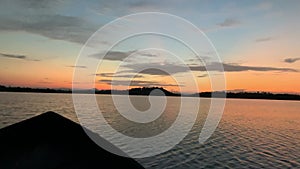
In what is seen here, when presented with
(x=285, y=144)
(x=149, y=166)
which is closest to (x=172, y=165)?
(x=149, y=166)

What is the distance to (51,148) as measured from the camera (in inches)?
209

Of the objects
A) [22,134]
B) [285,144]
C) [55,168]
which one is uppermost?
[22,134]

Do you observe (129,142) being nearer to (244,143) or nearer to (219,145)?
(219,145)

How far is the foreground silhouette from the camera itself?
16.6ft

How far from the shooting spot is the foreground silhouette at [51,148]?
5055mm

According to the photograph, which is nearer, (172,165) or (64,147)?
(64,147)

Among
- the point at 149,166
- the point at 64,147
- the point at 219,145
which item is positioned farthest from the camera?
the point at 219,145

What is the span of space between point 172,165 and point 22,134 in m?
16.6

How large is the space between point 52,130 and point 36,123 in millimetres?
439

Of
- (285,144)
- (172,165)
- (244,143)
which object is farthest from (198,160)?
(285,144)

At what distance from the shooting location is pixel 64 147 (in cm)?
531

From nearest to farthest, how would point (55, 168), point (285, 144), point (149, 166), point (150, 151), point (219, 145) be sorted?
1. point (55, 168)
2. point (149, 166)
3. point (150, 151)
4. point (219, 145)
5. point (285, 144)

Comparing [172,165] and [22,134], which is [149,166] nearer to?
[172,165]

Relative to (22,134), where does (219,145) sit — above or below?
below
